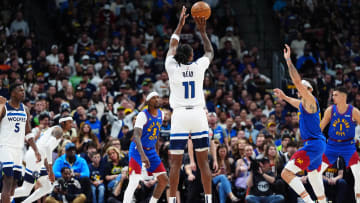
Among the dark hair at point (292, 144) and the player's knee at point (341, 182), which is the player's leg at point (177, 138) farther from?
the player's knee at point (341, 182)

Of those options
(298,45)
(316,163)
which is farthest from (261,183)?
(298,45)

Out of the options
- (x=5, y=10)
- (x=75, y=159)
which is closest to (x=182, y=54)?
(x=75, y=159)

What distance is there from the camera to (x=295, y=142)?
12.9 metres

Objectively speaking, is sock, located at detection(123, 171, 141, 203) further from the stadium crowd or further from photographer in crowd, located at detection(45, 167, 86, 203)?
photographer in crowd, located at detection(45, 167, 86, 203)

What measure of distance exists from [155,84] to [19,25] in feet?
16.8

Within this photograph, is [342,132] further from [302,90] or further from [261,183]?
[261,183]

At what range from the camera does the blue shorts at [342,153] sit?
10.3 meters

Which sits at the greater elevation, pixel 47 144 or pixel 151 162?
pixel 47 144

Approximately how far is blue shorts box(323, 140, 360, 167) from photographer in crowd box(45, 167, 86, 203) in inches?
200

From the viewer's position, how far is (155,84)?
53.3ft

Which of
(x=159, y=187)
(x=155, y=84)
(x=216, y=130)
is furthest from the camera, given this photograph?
(x=155, y=84)

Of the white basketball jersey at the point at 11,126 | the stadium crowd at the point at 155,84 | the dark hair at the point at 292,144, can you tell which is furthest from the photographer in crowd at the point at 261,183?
the white basketball jersey at the point at 11,126

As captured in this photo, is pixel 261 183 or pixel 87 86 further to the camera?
pixel 87 86

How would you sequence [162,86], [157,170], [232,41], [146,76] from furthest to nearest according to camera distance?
[232,41], [146,76], [162,86], [157,170]
